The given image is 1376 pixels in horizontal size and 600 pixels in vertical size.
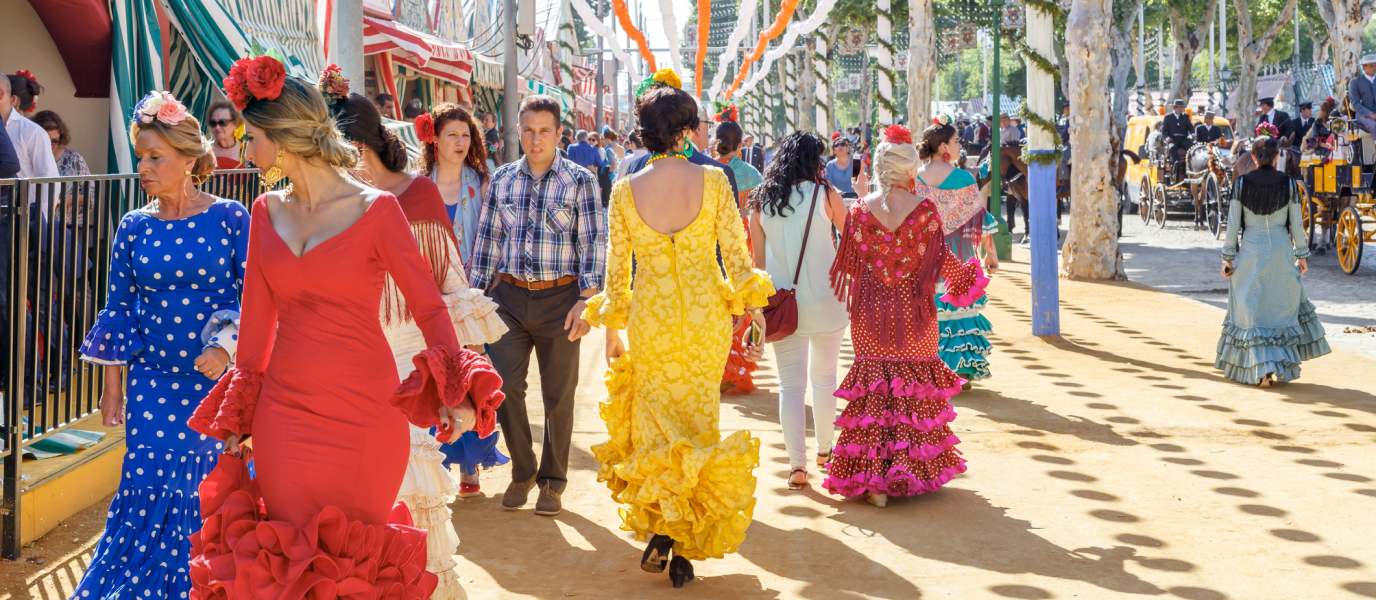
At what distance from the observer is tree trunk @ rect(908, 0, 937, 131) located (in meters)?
18.1

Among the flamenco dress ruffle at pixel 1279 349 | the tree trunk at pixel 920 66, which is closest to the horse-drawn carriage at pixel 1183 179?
the tree trunk at pixel 920 66

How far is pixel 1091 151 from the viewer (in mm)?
13375

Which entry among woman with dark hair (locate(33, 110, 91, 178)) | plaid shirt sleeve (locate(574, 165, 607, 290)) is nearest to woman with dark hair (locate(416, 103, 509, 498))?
plaid shirt sleeve (locate(574, 165, 607, 290))

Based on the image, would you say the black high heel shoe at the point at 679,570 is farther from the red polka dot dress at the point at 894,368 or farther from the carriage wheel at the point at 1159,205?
the carriage wheel at the point at 1159,205

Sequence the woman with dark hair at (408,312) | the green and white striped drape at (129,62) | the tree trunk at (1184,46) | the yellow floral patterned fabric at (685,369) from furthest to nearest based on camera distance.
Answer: the tree trunk at (1184,46), the green and white striped drape at (129,62), the yellow floral patterned fabric at (685,369), the woman with dark hair at (408,312)

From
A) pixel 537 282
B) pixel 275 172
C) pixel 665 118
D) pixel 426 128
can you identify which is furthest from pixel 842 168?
pixel 275 172

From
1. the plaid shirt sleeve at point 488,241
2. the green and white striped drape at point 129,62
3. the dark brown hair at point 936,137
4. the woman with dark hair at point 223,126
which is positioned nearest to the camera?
the plaid shirt sleeve at point 488,241

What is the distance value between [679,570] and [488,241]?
6.14ft

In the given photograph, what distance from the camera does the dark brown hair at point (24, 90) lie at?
24.4 ft

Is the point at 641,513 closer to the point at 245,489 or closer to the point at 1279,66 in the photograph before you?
the point at 245,489

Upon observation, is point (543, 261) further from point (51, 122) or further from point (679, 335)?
point (51, 122)

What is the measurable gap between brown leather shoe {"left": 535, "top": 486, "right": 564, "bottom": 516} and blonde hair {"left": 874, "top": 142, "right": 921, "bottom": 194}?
2.13 m

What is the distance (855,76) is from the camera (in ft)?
158

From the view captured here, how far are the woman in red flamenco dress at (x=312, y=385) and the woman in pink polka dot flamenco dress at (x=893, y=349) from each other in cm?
312
